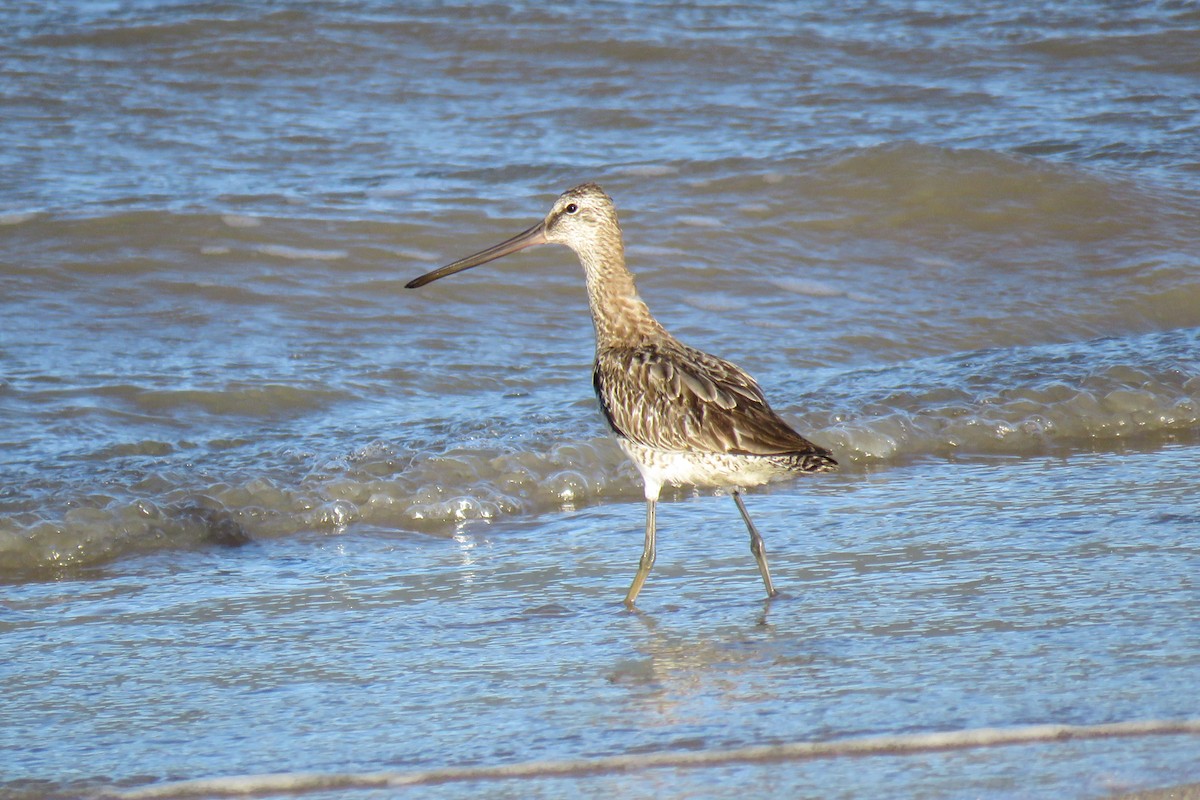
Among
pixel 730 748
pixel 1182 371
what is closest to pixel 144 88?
pixel 1182 371

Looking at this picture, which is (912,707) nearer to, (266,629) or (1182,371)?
(266,629)

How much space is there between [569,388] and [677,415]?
2.56 metres

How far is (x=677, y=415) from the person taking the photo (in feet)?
15.3

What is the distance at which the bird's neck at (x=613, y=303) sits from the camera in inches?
205

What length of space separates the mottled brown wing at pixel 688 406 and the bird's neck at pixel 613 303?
0.47 feet

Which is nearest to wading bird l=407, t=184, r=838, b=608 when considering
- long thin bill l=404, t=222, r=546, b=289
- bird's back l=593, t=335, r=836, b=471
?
bird's back l=593, t=335, r=836, b=471

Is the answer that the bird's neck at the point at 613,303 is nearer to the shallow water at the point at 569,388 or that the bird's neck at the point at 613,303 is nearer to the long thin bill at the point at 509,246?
the long thin bill at the point at 509,246

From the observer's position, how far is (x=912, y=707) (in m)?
3.56

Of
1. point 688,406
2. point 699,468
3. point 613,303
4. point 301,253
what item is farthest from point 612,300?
point 301,253

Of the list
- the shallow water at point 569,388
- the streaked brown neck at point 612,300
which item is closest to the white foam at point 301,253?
the shallow water at point 569,388

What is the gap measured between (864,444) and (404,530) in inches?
77.5

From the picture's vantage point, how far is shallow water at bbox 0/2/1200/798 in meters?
3.76

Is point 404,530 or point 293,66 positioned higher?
point 293,66

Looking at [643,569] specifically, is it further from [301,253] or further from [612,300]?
[301,253]
